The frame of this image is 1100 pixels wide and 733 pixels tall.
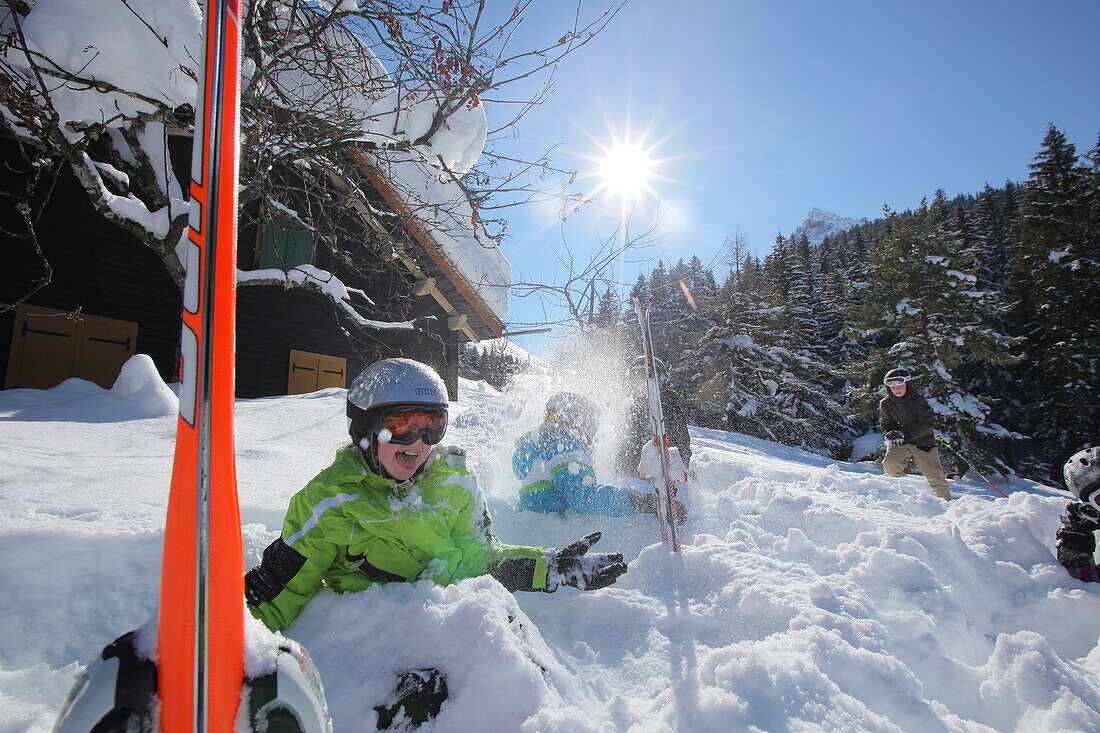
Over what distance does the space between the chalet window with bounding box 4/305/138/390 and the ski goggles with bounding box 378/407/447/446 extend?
903 cm

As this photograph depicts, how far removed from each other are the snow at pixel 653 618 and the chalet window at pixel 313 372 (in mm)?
6547

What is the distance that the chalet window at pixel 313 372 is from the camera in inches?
410

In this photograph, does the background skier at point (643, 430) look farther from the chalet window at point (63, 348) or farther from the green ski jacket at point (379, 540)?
the chalet window at point (63, 348)

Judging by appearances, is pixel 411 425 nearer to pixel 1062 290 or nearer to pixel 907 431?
pixel 907 431

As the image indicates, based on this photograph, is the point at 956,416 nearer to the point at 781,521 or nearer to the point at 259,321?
the point at 781,521

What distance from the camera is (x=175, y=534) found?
0.71 m

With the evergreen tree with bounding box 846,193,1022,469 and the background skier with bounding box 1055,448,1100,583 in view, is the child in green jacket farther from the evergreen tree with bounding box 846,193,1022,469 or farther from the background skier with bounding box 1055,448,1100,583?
the evergreen tree with bounding box 846,193,1022,469

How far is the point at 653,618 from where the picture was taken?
2.29m

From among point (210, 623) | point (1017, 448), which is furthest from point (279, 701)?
point (1017, 448)

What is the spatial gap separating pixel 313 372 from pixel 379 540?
1024 cm

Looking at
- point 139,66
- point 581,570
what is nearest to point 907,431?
point 581,570

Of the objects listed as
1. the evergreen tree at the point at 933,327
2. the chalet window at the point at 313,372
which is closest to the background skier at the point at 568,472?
the chalet window at the point at 313,372

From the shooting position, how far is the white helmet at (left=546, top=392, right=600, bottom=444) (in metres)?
4.63

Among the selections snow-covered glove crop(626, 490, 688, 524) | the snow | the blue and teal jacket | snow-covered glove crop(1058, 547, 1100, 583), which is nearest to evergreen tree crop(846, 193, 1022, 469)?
the snow
